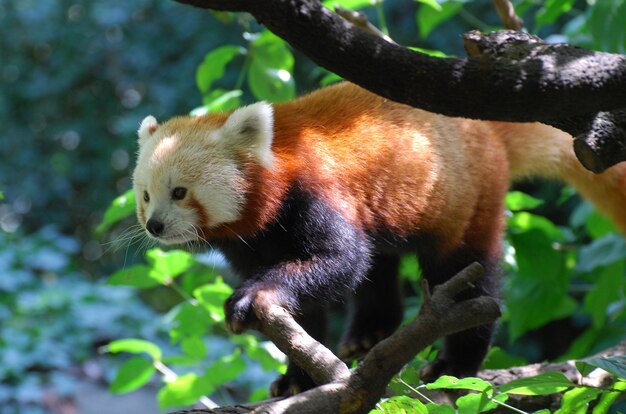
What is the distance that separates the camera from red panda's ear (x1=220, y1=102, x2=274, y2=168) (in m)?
2.11

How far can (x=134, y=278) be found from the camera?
2543 mm

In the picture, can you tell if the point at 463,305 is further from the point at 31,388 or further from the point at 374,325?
the point at 31,388

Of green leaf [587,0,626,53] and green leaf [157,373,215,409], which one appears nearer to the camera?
green leaf [587,0,626,53]

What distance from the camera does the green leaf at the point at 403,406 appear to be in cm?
138

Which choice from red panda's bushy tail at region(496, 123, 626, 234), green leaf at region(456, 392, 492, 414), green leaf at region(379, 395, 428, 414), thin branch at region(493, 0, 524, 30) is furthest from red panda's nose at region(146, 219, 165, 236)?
thin branch at region(493, 0, 524, 30)

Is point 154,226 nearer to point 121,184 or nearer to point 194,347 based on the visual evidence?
point 194,347

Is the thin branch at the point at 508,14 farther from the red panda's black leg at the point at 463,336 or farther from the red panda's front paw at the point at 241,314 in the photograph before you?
the red panda's front paw at the point at 241,314

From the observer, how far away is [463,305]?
4.47ft

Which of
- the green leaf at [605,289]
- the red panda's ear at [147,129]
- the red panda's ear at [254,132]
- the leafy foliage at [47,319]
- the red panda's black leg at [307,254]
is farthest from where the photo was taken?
the leafy foliage at [47,319]

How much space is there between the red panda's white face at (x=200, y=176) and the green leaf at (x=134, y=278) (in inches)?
16.4

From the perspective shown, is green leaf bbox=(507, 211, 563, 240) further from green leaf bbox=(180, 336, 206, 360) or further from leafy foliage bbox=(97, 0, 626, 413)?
green leaf bbox=(180, 336, 206, 360)

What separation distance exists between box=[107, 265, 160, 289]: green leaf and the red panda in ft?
1.23

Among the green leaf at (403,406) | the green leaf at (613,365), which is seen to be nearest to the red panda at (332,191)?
the green leaf at (403,406)

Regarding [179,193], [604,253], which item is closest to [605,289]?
[604,253]
